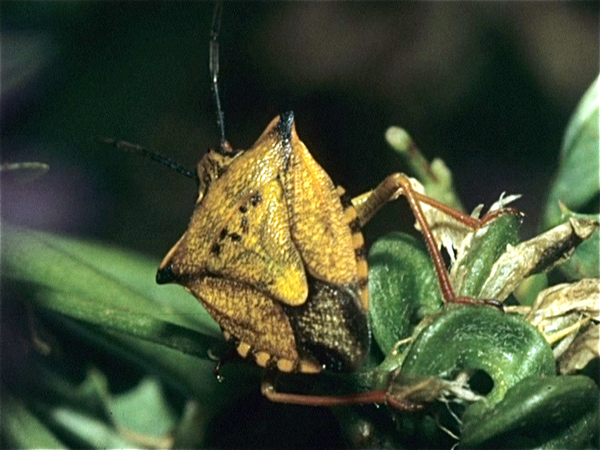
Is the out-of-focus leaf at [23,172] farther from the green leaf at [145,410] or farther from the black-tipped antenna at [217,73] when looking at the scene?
the green leaf at [145,410]

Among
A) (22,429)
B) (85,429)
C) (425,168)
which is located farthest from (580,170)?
(22,429)

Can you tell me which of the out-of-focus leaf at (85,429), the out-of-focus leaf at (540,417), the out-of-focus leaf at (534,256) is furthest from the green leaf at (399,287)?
the out-of-focus leaf at (85,429)

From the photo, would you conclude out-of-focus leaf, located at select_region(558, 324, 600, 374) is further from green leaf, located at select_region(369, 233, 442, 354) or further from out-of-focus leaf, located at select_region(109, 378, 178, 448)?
out-of-focus leaf, located at select_region(109, 378, 178, 448)

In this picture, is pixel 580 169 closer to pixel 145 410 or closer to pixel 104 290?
pixel 104 290

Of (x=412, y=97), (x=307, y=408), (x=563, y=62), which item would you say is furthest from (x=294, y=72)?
(x=307, y=408)

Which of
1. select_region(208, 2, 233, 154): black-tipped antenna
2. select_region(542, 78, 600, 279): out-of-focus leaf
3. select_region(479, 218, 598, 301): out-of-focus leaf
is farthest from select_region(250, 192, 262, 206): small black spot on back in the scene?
select_region(542, 78, 600, 279): out-of-focus leaf

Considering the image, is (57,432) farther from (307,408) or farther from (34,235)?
(307,408)
